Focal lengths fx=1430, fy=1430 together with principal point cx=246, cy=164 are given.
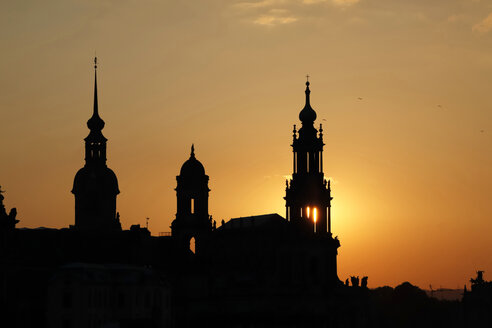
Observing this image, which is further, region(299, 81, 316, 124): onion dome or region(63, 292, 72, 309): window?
region(299, 81, 316, 124): onion dome

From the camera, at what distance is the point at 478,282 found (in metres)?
198

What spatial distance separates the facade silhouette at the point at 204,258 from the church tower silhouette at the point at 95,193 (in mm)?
113

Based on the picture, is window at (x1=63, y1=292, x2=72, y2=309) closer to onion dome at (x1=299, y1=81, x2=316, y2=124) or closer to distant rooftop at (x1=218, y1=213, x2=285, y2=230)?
distant rooftop at (x1=218, y1=213, x2=285, y2=230)

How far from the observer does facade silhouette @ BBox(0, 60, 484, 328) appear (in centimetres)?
13375

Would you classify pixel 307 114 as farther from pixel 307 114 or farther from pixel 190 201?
pixel 190 201

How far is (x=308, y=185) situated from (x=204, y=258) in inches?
525

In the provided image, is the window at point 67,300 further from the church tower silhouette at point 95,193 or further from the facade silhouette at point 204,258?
the church tower silhouette at point 95,193

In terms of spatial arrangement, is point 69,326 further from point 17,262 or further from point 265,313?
point 265,313

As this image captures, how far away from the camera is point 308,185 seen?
150250mm

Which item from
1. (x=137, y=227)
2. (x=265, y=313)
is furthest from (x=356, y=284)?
(x=137, y=227)

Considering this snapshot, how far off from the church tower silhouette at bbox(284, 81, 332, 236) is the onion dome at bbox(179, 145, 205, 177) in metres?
9.68

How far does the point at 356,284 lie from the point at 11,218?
144 feet

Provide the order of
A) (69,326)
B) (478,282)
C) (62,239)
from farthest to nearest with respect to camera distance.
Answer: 1. (478,282)
2. (62,239)
3. (69,326)

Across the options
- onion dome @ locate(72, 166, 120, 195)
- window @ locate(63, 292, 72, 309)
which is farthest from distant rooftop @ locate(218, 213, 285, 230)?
window @ locate(63, 292, 72, 309)
